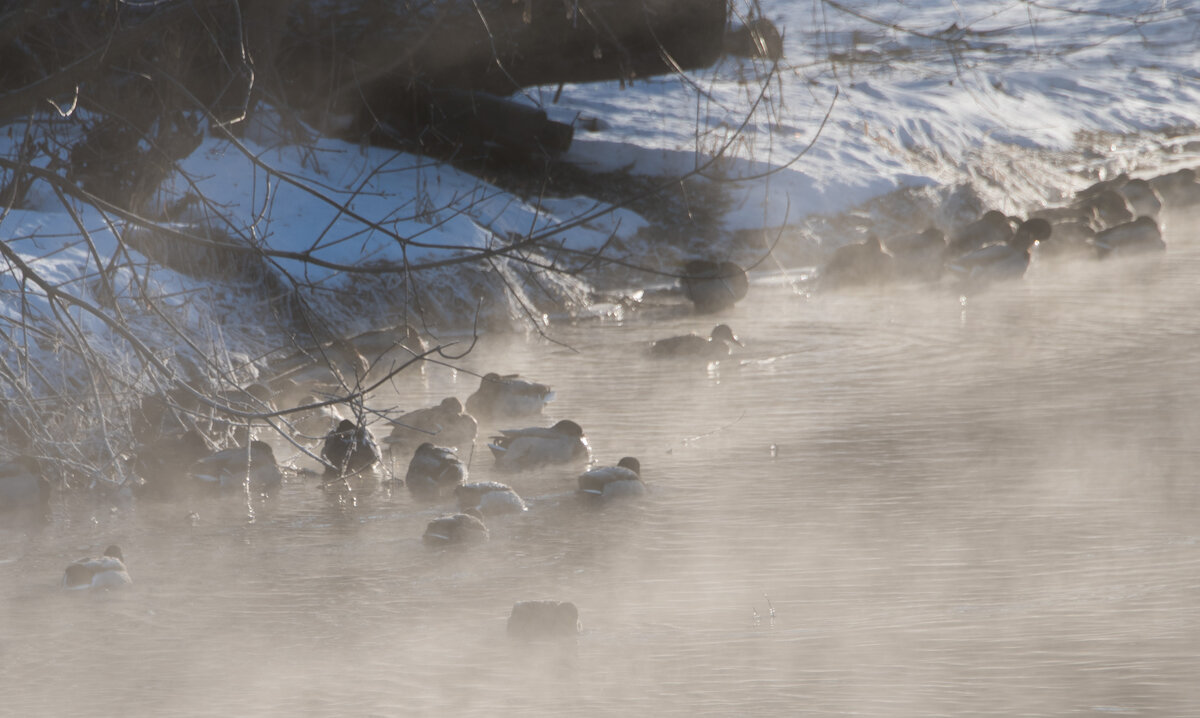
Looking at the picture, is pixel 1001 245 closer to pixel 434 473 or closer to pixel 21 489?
pixel 434 473

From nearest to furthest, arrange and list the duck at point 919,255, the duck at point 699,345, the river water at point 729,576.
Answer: the river water at point 729,576 → the duck at point 699,345 → the duck at point 919,255

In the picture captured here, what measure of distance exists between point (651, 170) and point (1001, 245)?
3597 mm

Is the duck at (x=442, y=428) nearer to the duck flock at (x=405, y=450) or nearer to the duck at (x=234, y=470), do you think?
the duck flock at (x=405, y=450)

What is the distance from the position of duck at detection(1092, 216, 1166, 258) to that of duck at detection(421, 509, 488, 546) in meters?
8.94

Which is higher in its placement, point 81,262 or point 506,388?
point 81,262

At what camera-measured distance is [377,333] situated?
9.14m

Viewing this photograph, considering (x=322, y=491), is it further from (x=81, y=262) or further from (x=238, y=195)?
(x=238, y=195)

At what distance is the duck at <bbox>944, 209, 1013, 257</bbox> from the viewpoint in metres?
12.6

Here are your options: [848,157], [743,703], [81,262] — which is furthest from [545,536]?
[848,157]

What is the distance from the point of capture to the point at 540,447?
666 cm

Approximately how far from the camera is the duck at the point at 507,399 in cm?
766

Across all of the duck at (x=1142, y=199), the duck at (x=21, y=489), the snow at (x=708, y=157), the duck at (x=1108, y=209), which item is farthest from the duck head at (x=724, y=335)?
the duck at (x=1142, y=199)

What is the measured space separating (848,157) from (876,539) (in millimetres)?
10534

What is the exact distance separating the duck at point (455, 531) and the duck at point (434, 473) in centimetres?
73
